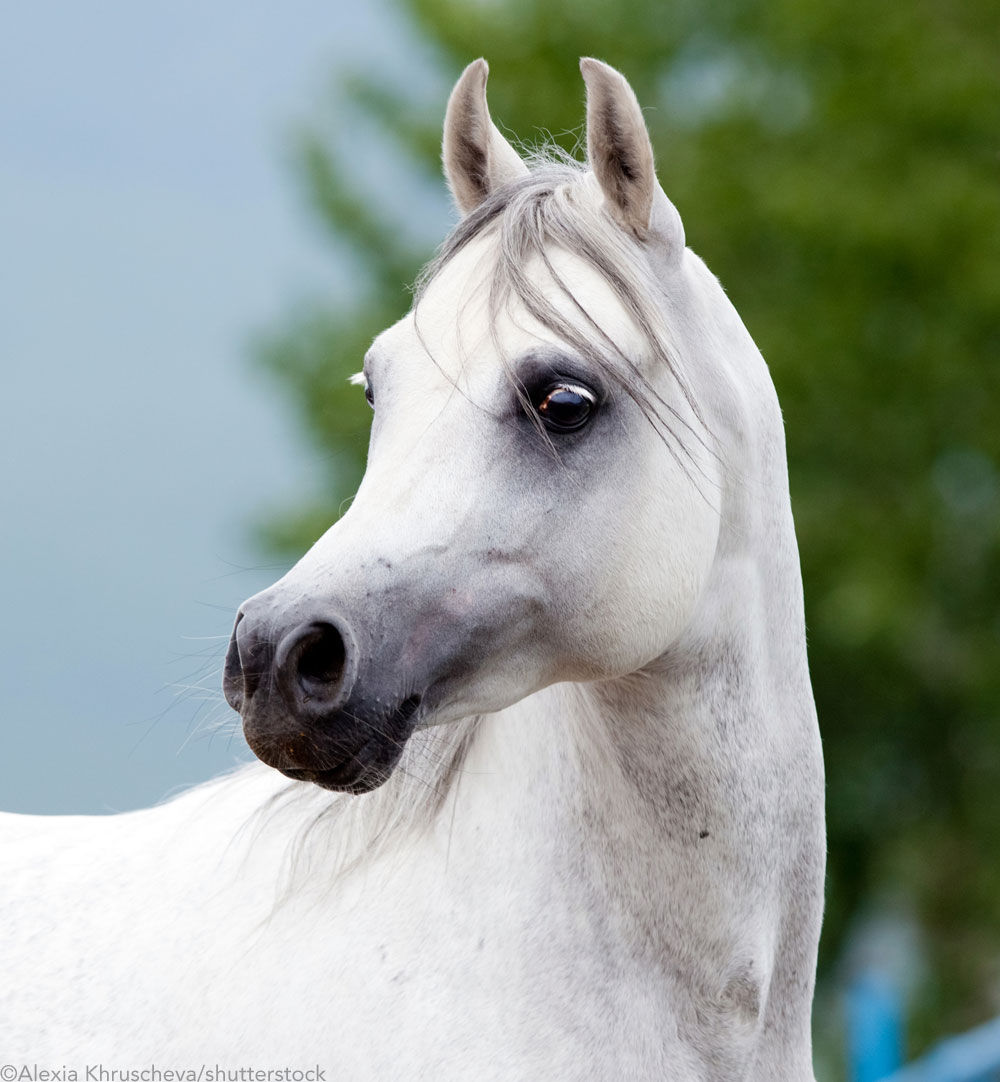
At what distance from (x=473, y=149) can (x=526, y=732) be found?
1.16m

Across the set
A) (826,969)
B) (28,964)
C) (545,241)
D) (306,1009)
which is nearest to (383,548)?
(545,241)

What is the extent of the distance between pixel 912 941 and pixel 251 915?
11.7m

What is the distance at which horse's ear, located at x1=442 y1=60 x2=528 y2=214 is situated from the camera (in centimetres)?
254

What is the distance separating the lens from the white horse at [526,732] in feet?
6.72

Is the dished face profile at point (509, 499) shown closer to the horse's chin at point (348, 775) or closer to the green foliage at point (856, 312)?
the horse's chin at point (348, 775)

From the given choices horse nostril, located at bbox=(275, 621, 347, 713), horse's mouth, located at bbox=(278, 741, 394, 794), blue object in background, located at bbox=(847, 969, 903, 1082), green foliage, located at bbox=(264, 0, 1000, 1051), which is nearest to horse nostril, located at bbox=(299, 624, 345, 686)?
horse nostril, located at bbox=(275, 621, 347, 713)

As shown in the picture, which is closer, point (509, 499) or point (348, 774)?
point (348, 774)

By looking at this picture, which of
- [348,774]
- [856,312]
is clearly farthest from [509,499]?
[856,312]

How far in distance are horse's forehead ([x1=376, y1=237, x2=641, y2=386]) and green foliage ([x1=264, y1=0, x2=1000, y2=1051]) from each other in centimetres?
785

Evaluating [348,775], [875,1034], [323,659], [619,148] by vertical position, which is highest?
[619,148]

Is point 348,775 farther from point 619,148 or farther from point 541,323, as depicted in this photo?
point 619,148

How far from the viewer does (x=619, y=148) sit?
2312 mm

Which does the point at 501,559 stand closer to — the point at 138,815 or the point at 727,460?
the point at 727,460

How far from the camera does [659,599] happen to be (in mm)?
2164
